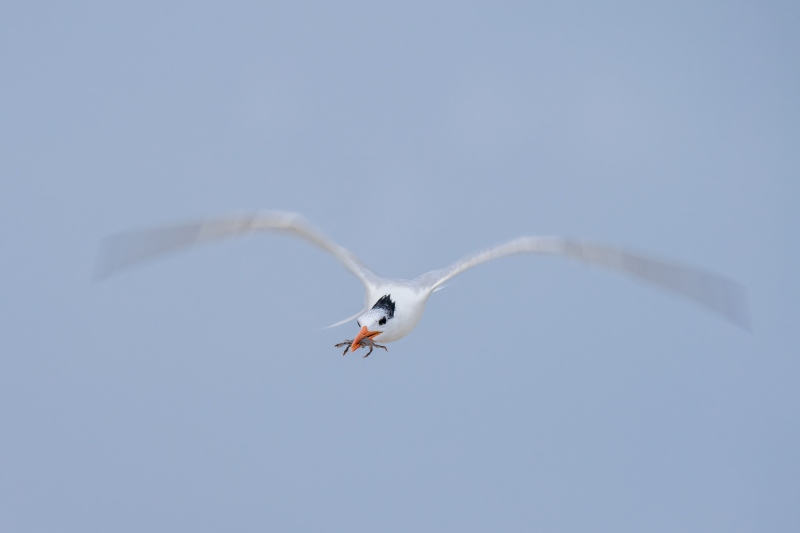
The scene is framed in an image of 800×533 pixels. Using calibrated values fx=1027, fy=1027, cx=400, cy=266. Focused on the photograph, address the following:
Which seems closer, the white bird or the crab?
the white bird

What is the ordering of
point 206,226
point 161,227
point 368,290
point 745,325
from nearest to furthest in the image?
1. point 745,325
2. point 161,227
3. point 206,226
4. point 368,290

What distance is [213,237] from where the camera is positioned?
925 cm

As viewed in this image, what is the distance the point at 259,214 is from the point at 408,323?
1796 millimetres

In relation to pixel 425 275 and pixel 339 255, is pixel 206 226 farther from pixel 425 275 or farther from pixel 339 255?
pixel 425 275

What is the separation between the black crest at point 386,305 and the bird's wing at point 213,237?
0.52 meters

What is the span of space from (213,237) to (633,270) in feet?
12.6

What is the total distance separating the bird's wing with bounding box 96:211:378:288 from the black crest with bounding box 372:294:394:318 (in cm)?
52

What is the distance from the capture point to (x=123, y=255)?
25.4 feet

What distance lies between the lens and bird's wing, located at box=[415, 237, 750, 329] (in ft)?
26.2

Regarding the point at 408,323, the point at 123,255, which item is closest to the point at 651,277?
the point at 408,323

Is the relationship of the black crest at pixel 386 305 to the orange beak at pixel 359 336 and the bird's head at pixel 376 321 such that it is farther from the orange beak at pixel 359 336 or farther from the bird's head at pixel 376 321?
the orange beak at pixel 359 336

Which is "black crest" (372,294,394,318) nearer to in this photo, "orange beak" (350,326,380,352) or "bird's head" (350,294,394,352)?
"bird's head" (350,294,394,352)

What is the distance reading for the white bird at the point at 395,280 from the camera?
7.95 metres

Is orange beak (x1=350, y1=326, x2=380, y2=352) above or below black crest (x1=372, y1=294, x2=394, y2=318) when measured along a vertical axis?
below
